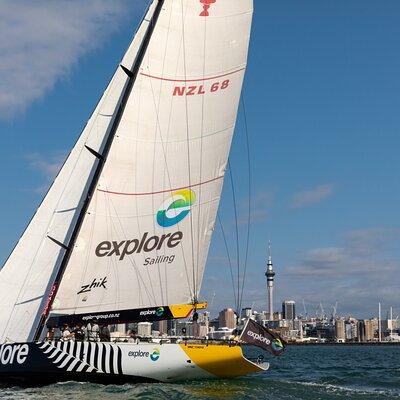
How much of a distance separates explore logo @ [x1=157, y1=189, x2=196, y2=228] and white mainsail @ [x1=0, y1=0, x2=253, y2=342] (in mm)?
37

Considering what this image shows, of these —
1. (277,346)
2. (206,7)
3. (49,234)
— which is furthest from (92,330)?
(206,7)

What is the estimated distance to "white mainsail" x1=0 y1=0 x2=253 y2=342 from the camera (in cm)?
2458

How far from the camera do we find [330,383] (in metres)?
26.8

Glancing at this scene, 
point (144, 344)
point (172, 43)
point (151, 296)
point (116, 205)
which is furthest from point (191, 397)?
point (172, 43)

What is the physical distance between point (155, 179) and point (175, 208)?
4.40 feet

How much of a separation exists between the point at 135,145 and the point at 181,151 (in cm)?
187

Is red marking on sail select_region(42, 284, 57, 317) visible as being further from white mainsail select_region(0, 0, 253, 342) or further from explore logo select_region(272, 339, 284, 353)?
explore logo select_region(272, 339, 284, 353)

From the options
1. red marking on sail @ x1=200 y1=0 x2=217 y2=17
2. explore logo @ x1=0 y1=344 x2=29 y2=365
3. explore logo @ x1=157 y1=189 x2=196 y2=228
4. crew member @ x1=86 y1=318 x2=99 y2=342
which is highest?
red marking on sail @ x1=200 y1=0 x2=217 y2=17

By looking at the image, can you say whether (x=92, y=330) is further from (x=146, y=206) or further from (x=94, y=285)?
(x=146, y=206)

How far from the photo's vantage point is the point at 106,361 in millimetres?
22469

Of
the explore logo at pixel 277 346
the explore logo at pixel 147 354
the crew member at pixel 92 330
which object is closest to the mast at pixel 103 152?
the crew member at pixel 92 330

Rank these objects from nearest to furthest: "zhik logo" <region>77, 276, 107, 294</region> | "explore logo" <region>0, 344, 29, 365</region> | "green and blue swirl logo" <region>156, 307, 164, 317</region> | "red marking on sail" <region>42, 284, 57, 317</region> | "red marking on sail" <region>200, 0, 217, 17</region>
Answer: "explore logo" <region>0, 344, 29, 365</region>
"red marking on sail" <region>42, 284, 57, 317</region>
"zhik logo" <region>77, 276, 107, 294</region>
"green and blue swirl logo" <region>156, 307, 164, 317</region>
"red marking on sail" <region>200, 0, 217, 17</region>

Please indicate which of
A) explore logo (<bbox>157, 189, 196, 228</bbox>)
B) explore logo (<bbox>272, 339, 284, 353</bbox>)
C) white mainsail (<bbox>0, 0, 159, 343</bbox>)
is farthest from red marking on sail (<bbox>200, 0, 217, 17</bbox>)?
explore logo (<bbox>272, 339, 284, 353</bbox>)

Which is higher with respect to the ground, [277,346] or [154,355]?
[277,346]
